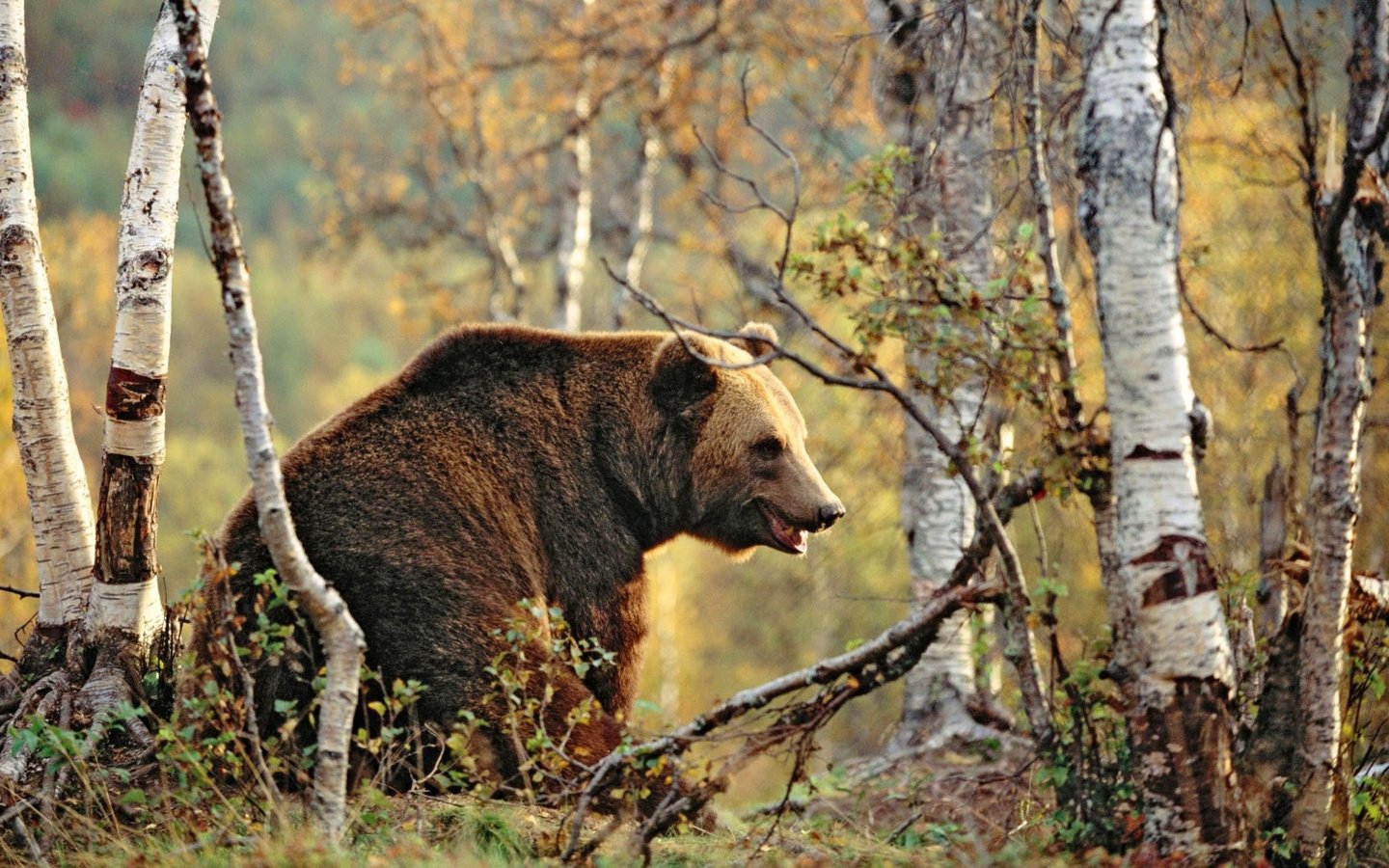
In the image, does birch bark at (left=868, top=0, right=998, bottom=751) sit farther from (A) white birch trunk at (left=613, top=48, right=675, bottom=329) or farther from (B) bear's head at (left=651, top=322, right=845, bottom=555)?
(A) white birch trunk at (left=613, top=48, right=675, bottom=329)

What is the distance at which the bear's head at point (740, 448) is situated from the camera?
229 inches

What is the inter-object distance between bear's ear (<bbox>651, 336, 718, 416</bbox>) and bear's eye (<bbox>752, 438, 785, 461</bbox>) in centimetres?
33

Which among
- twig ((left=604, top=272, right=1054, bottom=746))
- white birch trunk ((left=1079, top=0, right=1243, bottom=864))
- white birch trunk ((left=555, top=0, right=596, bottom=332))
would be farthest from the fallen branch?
white birch trunk ((left=555, top=0, right=596, bottom=332))

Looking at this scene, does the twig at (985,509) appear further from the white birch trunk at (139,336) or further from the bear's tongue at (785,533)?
the white birch trunk at (139,336)

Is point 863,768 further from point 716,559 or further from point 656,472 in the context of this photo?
point 716,559

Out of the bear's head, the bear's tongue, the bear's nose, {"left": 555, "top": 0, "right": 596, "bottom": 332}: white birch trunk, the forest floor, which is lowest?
the forest floor

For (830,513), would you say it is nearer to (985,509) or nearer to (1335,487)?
(985,509)

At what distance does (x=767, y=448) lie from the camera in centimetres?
586

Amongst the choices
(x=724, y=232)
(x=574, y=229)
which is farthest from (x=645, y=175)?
(x=724, y=232)

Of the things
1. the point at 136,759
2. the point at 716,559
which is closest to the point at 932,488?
the point at 136,759

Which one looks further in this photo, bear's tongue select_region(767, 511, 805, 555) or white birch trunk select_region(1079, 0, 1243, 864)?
bear's tongue select_region(767, 511, 805, 555)

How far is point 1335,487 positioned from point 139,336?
15.0 ft

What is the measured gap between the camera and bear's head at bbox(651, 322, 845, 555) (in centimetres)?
581

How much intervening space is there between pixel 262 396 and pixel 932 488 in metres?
5.34
